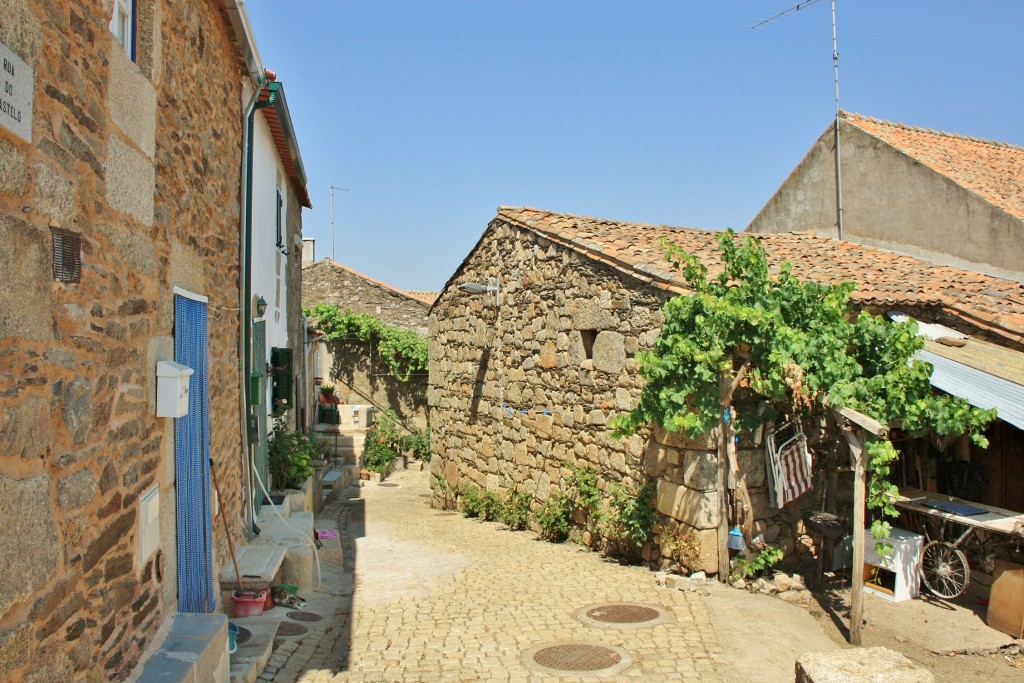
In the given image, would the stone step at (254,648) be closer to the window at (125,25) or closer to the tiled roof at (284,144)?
the window at (125,25)

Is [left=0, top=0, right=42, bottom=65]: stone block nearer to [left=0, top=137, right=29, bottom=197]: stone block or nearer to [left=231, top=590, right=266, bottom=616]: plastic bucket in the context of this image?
[left=0, top=137, right=29, bottom=197]: stone block

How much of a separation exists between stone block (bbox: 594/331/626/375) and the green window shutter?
3.82 m

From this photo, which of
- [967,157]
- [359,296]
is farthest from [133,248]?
[359,296]

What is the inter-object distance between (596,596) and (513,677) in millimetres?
1913

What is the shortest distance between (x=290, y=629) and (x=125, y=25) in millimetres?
4119

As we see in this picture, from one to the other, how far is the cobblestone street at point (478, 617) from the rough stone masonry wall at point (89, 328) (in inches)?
66.9

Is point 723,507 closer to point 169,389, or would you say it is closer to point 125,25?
point 169,389

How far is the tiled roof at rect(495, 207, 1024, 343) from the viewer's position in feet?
26.5

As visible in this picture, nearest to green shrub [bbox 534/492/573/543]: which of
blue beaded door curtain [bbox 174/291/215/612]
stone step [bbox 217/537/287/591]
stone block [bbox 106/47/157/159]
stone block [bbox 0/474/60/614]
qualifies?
stone step [bbox 217/537/287/591]

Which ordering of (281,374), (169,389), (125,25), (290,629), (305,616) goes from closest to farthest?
(125,25) < (169,389) < (290,629) < (305,616) < (281,374)

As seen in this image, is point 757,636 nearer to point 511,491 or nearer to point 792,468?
point 792,468

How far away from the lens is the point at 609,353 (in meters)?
8.45

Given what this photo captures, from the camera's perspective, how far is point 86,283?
3.03 metres

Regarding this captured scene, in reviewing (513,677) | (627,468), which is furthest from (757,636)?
(627,468)
